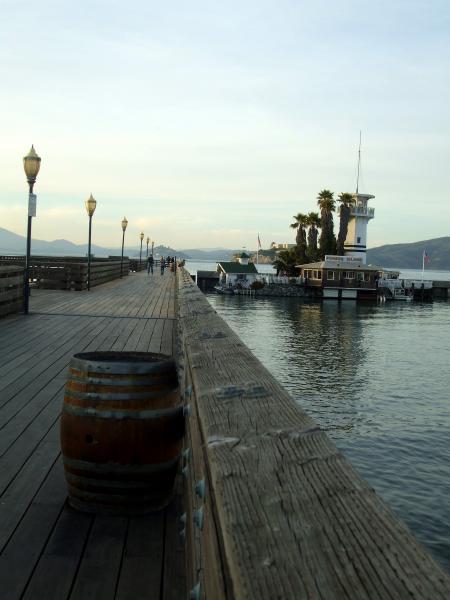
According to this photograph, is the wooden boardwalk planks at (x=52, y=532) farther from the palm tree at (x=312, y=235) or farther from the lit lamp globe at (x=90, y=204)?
the palm tree at (x=312, y=235)

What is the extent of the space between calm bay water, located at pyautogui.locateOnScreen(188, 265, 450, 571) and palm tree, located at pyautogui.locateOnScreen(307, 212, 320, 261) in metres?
31.8

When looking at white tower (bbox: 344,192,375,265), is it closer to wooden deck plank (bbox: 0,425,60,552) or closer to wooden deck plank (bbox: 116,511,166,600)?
wooden deck plank (bbox: 0,425,60,552)

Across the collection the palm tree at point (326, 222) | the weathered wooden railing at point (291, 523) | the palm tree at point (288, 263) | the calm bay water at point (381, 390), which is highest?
the palm tree at point (326, 222)

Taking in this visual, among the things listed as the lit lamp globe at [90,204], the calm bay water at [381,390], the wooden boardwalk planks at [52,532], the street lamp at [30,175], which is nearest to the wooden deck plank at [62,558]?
the wooden boardwalk planks at [52,532]

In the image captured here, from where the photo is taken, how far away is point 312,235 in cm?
9869

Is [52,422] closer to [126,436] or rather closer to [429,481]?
[126,436]

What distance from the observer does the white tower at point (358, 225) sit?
96.4 m

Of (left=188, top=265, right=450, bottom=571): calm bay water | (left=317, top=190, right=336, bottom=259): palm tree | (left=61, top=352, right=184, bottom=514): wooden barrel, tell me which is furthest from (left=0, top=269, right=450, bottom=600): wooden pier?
(left=317, top=190, right=336, bottom=259): palm tree

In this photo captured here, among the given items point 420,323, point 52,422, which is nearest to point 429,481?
point 52,422

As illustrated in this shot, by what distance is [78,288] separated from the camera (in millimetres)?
25359

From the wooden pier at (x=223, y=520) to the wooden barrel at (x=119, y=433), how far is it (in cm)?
14

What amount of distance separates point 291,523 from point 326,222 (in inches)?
3682

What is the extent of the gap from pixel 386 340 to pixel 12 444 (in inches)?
1740

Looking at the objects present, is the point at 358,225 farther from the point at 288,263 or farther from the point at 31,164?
the point at 31,164
